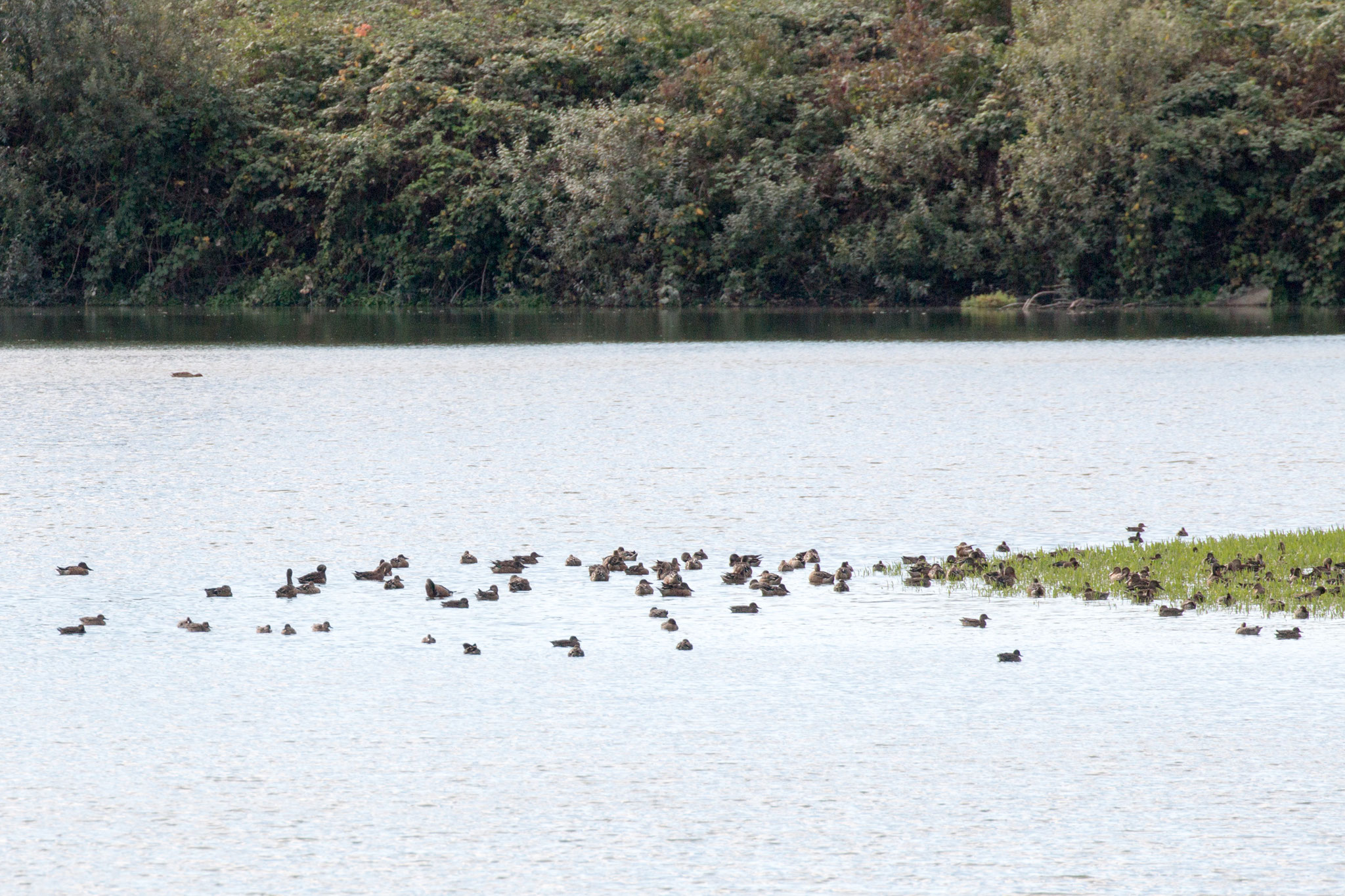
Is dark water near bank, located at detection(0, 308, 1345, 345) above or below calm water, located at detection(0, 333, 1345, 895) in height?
above

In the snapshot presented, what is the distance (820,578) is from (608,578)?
104cm

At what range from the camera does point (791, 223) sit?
134 feet

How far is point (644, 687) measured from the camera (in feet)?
22.5

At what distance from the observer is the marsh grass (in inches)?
326

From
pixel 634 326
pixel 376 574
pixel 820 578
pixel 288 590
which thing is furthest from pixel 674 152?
pixel 288 590

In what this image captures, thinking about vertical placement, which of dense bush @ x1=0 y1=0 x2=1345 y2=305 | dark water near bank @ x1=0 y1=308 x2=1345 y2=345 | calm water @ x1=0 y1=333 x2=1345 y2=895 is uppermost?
dense bush @ x1=0 y1=0 x2=1345 y2=305

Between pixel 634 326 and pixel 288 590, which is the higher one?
pixel 634 326

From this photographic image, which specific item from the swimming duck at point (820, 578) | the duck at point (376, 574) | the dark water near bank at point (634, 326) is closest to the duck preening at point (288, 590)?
the duck at point (376, 574)

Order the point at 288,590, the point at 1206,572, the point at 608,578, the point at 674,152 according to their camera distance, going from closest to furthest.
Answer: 1. the point at 288,590
2. the point at 1206,572
3. the point at 608,578
4. the point at 674,152

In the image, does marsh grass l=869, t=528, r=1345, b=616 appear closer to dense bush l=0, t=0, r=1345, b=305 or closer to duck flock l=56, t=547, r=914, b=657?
duck flock l=56, t=547, r=914, b=657

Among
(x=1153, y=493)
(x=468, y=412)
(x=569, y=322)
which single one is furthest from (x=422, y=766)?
(x=569, y=322)

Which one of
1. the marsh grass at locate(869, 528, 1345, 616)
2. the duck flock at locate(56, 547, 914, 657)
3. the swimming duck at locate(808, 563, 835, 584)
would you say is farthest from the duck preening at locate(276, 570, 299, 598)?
the marsh grass at locate(869, 528, 1345, 616)

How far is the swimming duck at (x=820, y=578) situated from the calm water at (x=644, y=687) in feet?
→ 0.70

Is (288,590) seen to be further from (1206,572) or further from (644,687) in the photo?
(1206,572)
